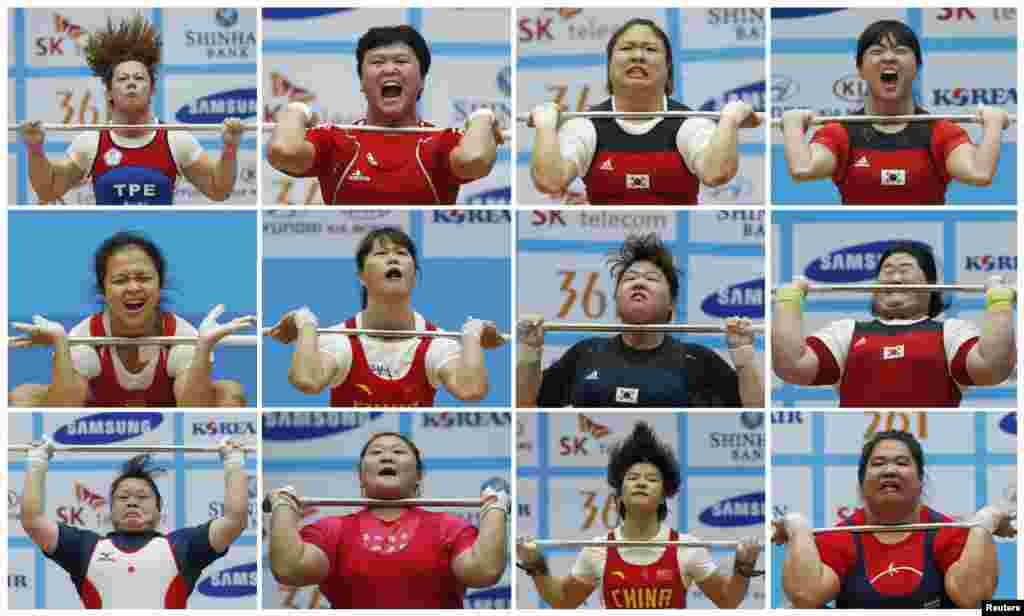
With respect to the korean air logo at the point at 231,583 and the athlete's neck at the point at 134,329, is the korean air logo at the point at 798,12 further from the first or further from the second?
the korean air logo at the point at 231,583

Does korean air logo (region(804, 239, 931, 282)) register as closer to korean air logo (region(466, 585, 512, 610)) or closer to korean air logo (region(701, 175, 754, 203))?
korean air logo (region(701, 175, 754, 203))

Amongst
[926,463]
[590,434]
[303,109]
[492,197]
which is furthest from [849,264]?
[303,109]

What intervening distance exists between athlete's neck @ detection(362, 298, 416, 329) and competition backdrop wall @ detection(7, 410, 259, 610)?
39cm

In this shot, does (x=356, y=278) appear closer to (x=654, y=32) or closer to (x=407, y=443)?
(x=407, y=443)

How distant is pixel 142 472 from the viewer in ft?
15.4

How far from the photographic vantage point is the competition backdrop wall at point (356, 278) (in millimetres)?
4734

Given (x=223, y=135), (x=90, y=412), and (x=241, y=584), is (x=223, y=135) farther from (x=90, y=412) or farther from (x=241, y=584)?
(x=241, y=584)

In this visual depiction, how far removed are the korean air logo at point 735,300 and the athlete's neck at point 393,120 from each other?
2.87 feet

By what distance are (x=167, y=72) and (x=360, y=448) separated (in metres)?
1.07

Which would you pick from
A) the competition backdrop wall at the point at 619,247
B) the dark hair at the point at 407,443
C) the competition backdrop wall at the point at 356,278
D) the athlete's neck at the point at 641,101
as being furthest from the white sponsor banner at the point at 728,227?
the dark hair at the point at 407,443

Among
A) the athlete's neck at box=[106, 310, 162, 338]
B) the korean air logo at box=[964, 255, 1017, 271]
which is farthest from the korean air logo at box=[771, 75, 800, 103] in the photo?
the athlete's neck at box=[106, 310, 162, 338]

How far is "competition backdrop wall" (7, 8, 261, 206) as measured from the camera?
4.89m

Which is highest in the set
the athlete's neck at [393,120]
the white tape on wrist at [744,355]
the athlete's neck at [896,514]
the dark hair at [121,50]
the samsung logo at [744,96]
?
the dark hair at [121,50]

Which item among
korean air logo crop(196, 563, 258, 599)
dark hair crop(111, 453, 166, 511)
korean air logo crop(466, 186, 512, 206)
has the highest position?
korean air logo crop(466, 186, 512, 206)
